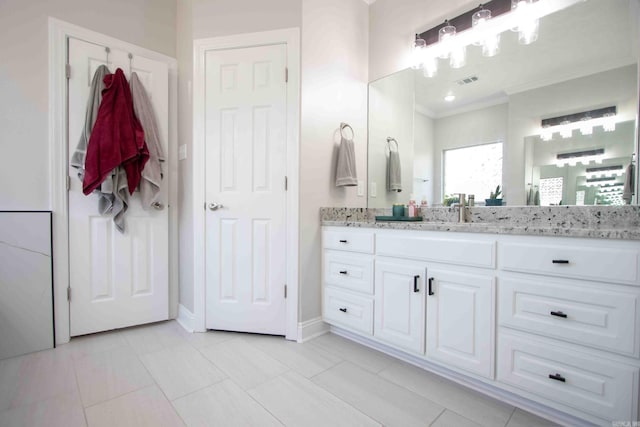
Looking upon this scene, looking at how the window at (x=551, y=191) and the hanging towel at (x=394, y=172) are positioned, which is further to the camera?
the hanging towel at (x=394, y=172)

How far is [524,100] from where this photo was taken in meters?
1.62

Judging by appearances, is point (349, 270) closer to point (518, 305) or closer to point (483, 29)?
point (518, 305)

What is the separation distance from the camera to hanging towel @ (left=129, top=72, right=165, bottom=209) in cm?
202

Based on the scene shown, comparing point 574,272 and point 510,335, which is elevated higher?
point 574,272

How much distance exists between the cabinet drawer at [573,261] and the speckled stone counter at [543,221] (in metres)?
0.06

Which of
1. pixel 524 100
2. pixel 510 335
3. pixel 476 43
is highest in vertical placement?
pixel 476 43

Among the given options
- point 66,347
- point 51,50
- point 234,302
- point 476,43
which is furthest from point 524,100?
point 66,347

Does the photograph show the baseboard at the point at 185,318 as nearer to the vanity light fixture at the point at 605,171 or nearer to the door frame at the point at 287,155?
the door frame at the point at 287,155

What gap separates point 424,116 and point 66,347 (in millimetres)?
2919

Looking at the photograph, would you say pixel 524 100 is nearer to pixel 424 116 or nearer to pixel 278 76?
pixel 424 116

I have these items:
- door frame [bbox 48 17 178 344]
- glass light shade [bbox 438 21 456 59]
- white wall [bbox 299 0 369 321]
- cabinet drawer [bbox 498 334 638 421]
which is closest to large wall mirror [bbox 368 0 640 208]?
glass light shade [bbox 438 21 456 59]

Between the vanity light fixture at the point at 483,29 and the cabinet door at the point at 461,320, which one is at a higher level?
the vanity light fixture at the point at 483,29

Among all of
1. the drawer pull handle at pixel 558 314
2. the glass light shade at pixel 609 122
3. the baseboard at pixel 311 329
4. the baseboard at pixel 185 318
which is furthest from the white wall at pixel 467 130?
the baseboard at pixel 185 318

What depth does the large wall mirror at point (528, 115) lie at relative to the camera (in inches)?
53.6
